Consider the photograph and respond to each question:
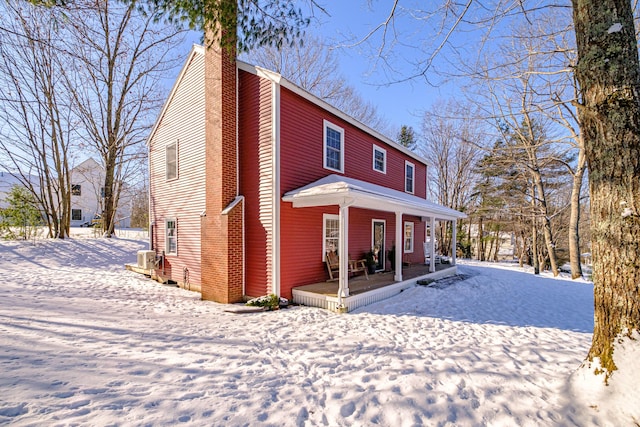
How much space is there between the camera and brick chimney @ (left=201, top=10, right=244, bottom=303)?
7477mm

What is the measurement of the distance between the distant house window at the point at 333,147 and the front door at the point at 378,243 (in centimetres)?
307

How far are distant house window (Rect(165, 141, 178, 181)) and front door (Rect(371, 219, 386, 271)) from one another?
300 inches

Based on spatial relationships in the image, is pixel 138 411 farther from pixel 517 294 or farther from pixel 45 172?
pixel 45 172

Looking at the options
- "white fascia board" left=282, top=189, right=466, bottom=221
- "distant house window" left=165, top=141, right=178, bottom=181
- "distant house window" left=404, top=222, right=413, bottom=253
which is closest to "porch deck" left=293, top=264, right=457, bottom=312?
"white fascia board" left=282, top=189, right=466, bottom=221

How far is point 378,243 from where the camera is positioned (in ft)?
38.1

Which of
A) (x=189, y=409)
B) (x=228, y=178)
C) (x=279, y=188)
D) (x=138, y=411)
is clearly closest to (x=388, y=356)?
(x=189, y=409)

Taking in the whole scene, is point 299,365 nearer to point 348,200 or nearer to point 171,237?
point 348,200

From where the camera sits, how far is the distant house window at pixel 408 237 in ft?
45.0

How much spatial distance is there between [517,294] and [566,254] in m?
20.3

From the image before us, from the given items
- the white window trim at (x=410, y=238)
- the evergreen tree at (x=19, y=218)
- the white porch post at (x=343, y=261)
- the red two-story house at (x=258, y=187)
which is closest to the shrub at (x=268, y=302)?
the red two-story house at (x=258, y=187)

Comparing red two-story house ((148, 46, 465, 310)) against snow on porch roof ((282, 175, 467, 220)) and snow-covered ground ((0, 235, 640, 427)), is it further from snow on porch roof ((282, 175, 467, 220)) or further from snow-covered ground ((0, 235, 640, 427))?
snow-covered ground ((0, 235, 640, 427))

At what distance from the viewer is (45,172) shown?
51.5 ft

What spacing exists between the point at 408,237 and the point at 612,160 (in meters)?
11.3

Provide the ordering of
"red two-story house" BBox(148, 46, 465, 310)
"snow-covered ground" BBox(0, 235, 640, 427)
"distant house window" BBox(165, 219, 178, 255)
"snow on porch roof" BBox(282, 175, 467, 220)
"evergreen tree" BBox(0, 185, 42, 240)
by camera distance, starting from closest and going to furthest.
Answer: "snow-covered ground" BBox(0, 235, 640, 427)
"snow on porch roof" BBox(282, 175, 467, 220)
"red two-story house" BBox(148, 46, 465, 310)
"distant house window" BBox(165, 219, 178, 255)
"evergreen tree" BBox(0, 185, 42, 240)
